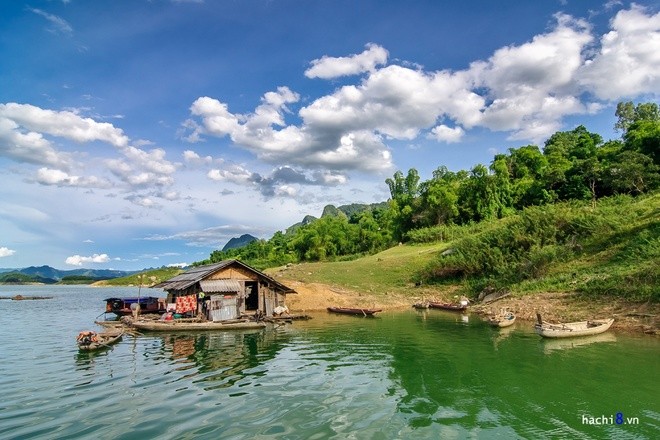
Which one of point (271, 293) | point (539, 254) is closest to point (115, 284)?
point (271, 293)

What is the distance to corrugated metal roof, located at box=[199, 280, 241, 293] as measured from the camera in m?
34.2

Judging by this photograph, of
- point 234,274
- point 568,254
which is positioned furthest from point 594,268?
point 234,274

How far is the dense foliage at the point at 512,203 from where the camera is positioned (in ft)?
151

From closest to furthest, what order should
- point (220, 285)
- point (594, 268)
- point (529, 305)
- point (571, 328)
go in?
Result: 1. point (571, 328)
2. point (529, 305)
3. point (220, 285)
4. point (594, 268)

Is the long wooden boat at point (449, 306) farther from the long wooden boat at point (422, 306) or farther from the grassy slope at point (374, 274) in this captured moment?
the grassy slope at point (374, 274)

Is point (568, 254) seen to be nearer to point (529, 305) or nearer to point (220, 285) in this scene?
point (529, 305)

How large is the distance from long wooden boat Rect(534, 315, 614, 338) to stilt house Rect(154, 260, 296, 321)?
848 inches

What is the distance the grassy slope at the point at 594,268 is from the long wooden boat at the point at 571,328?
5177mm

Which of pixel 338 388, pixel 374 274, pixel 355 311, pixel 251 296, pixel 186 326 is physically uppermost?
pixel 374 274

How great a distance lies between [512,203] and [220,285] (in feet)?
210

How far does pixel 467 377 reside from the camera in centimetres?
1647

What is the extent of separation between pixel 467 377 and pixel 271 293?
23927mm

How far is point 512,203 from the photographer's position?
3142 inches

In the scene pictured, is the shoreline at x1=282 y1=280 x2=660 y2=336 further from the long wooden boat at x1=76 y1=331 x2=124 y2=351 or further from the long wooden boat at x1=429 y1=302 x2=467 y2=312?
Result: the long wooden boat at x1=76 y1=331 x2=124 y2=351
